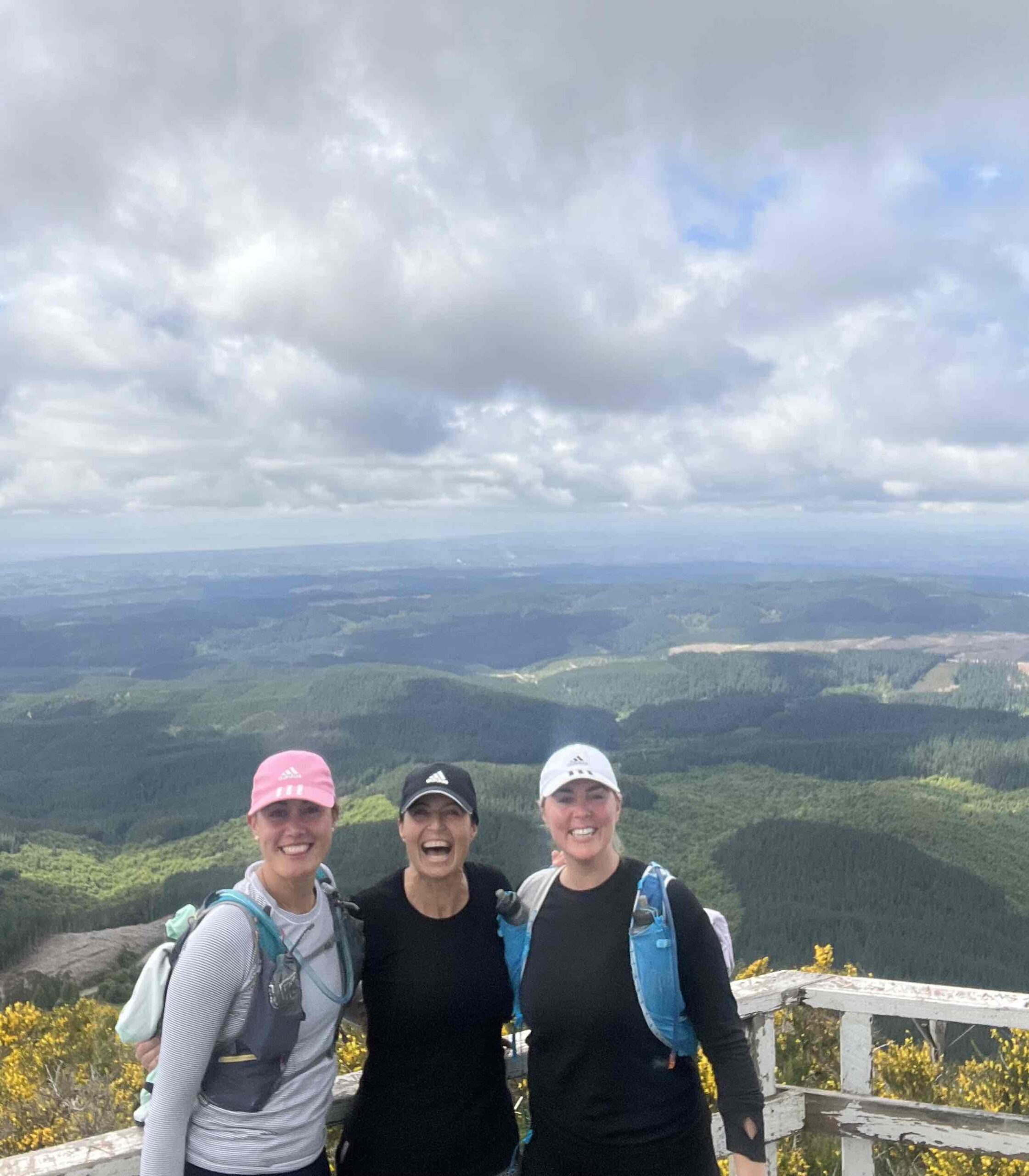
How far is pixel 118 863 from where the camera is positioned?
5551 inches

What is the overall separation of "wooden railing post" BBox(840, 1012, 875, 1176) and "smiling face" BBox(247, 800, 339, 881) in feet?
11.8

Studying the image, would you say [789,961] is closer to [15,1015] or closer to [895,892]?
[895,892]

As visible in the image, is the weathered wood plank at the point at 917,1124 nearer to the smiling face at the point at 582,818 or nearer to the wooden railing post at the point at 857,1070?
the wooden railing post at the point at 857,1070

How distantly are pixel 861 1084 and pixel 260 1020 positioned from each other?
393cm

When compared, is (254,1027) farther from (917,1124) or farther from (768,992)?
(917,1124)

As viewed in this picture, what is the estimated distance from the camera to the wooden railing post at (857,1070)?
525 cm

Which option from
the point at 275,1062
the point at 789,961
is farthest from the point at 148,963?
the point at 789,961

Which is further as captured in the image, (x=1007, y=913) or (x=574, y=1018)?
(x=1007, y=913)

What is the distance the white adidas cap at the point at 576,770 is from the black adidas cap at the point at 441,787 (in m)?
0.46

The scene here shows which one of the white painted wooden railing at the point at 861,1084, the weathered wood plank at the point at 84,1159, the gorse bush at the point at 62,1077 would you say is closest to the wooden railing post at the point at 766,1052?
the white painted wooden railing at the point at 861,1084

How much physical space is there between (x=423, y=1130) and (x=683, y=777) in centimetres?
19738

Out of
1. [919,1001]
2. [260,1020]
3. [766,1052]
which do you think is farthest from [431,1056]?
[919,1001]

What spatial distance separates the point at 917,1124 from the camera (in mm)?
5094

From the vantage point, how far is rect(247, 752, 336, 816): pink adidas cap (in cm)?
464
